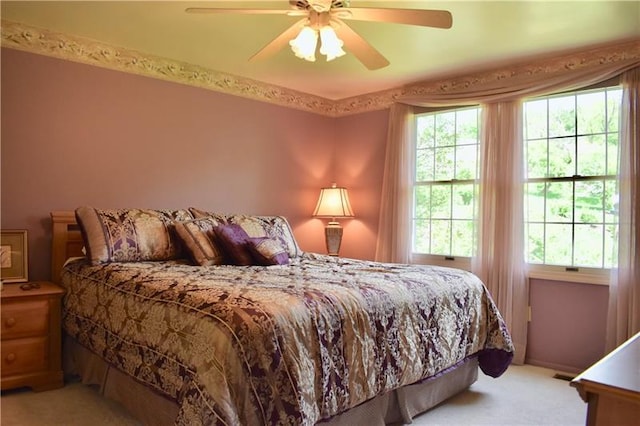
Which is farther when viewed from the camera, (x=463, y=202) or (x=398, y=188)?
(x=398, y=188)

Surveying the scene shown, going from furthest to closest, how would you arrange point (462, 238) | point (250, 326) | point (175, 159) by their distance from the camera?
point (462, 238), point (175, 159), point (250, 326)

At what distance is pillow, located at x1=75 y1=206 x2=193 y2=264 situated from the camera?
296 centimetres

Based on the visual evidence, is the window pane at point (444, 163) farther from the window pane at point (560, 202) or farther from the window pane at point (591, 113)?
the window pane at point (591, 113)

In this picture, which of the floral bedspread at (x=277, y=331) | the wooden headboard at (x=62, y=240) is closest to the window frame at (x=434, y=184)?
the floral bedspread at (x=277, y=331)

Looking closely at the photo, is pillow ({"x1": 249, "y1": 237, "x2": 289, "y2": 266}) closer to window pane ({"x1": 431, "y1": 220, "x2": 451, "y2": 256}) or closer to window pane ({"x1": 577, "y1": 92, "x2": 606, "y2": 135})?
window pane ({"x1": 431, "y1": 220, "x2": 451, "y2": 256})

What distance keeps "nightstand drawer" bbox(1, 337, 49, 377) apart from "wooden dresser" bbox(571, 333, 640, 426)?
296cm

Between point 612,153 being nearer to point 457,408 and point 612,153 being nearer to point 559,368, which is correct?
point 559,368

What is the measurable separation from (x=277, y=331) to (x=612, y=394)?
111 cm

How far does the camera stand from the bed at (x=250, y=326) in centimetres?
171

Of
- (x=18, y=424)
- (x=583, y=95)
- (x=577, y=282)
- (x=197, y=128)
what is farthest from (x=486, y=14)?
(x=18, y=424)

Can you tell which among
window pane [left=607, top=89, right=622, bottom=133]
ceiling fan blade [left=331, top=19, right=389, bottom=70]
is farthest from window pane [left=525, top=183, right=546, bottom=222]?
ceiling fan blade [left=331, top=19, right=389, bottom=70]

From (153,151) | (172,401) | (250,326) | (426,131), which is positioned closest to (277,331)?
(250,326)

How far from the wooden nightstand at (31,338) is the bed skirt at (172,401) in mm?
118

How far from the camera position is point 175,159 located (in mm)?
3926
